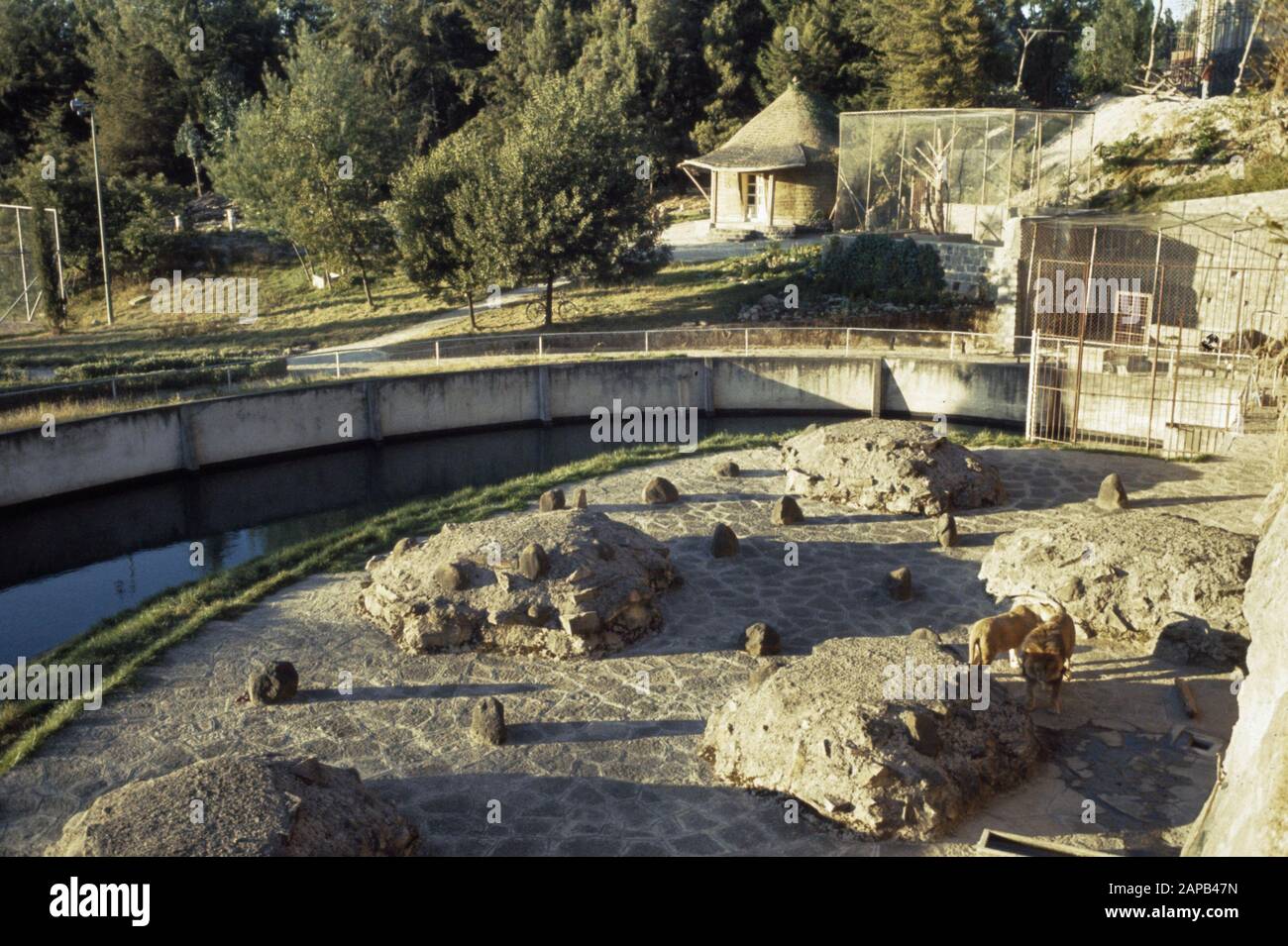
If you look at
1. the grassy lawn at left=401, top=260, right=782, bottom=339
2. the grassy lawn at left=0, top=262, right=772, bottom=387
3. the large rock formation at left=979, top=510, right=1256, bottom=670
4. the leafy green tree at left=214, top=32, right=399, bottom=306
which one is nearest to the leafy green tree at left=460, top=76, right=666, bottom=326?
the grassy lawn at left=401, top=260, right=782, bottom=339

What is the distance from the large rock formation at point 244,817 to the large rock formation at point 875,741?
3736 millimetres

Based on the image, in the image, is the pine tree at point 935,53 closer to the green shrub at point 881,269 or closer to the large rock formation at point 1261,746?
the green shrub at point 881,269

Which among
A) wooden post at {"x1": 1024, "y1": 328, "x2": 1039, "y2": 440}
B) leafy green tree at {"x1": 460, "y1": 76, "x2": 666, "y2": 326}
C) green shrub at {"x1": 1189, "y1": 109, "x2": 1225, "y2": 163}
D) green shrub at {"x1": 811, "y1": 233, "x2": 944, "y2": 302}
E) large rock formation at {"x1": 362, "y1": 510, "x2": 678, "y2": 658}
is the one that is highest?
green shrub at {"x1": 1189, "y1": 109, "x2": 1225, "y2": 163}

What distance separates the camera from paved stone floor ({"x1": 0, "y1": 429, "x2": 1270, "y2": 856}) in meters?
11.6

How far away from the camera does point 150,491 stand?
28172 millimetres

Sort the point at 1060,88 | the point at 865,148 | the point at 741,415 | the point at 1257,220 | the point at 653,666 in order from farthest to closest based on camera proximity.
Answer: the point at 1060,88
the point at 865,148
the point at 741,415
the point at 1257,220
the point at 653,666

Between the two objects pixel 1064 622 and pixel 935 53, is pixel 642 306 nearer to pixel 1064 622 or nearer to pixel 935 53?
pixel 935 53

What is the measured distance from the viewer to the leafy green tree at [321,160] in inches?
1781

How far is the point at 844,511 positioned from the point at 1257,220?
1734cm

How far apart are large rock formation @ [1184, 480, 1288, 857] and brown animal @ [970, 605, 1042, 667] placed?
482 centimetres

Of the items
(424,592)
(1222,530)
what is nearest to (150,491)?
(424,592)

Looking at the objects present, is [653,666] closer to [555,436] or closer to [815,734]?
[815,734]

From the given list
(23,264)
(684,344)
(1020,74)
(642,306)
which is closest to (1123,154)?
(1020,74)

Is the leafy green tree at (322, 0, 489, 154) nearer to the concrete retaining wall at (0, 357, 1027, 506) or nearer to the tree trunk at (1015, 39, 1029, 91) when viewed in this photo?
the tree trunk at (1015, 39, 1029, 91)
